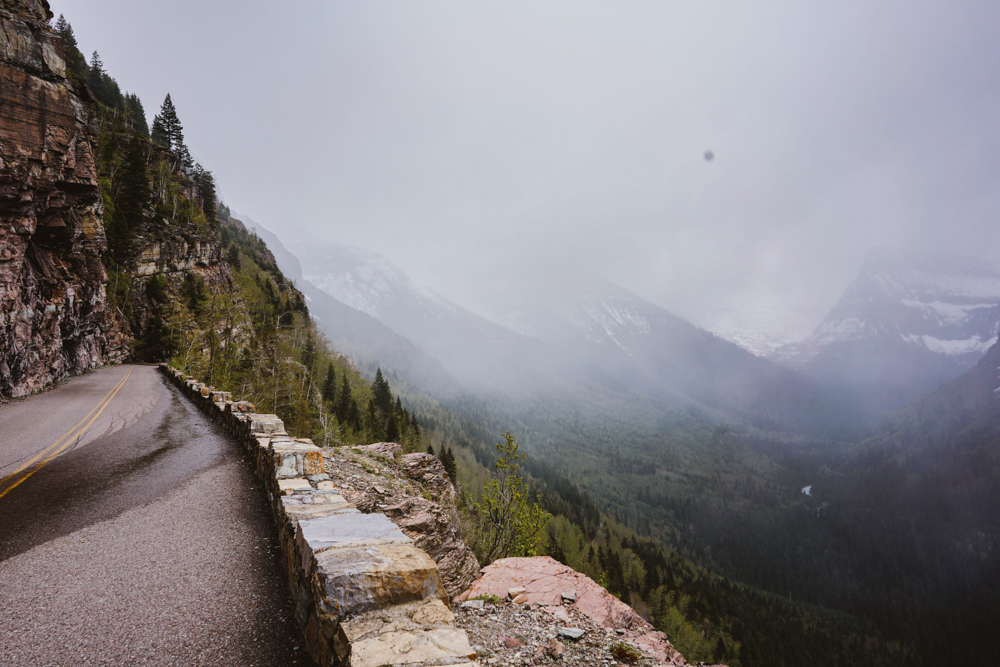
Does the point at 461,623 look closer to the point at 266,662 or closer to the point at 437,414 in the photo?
the point at 266,662

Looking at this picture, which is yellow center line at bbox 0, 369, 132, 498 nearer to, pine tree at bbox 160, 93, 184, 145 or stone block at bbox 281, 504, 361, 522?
stone block at bbox 281, 504, 361, 522

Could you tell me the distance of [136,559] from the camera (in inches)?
211

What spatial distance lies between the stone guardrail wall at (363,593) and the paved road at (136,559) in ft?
1.81

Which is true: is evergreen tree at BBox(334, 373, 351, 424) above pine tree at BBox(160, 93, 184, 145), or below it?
below

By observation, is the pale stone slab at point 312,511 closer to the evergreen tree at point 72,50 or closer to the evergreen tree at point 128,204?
the evergreen tree at point 128,204

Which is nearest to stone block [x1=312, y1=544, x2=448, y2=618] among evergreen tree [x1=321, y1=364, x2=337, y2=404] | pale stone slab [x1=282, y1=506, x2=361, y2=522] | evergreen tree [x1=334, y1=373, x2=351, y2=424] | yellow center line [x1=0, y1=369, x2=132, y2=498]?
pale stone slab [x1=282, y1=506, x2=361, y2=522]

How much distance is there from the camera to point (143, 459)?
32.6 feet

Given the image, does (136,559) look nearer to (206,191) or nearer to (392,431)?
(392,431)

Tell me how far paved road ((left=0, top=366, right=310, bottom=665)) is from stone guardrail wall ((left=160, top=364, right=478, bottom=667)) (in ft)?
1.81

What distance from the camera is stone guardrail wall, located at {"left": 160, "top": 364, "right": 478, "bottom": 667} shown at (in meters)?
2.99

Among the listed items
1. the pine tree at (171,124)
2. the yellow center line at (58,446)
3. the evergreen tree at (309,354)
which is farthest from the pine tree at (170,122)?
the yellow center line at (58,446)

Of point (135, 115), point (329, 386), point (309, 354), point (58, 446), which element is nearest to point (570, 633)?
point (58, 446)

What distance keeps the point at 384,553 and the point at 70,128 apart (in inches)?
1519

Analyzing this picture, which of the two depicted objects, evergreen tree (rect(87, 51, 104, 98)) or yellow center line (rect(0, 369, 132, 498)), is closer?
yellow center line (rect(0, 369, 132, 498))
